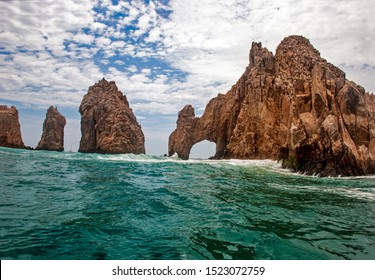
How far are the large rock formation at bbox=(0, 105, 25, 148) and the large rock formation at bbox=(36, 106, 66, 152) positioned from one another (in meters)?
8.08

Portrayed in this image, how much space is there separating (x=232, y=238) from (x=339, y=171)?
24086 millimetres

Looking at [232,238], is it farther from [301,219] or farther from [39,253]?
[39,253]

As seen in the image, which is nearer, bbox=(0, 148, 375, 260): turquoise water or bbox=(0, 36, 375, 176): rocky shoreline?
bbox=(0, 148, 375, 260): turquoise water

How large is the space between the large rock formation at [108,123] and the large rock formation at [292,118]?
19832mm

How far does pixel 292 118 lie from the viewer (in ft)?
110

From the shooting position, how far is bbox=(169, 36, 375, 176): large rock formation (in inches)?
1100

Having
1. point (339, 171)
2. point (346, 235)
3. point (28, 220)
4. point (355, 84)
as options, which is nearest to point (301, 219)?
point (346, 235)

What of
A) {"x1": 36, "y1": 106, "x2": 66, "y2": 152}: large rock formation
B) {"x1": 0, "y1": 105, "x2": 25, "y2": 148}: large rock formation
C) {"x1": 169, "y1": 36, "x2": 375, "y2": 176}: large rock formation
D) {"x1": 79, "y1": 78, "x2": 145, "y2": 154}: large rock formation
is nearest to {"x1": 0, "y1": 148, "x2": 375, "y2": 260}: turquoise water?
{"x1": 169, "y1": 36, "x2": 375, "y2": 176}: large rock formation

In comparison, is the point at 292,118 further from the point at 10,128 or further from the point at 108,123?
the point at 10,128

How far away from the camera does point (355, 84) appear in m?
33.9

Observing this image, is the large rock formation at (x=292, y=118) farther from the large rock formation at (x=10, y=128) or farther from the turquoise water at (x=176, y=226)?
the large rock formation at (x=10, y=128)

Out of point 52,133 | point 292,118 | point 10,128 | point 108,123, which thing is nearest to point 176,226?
point 292,118

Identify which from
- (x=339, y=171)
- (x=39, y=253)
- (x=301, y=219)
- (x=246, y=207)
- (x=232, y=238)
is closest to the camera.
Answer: (x=39, y=253)

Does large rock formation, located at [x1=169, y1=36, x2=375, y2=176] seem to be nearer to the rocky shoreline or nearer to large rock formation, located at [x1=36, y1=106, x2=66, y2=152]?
the rocky shoreline
